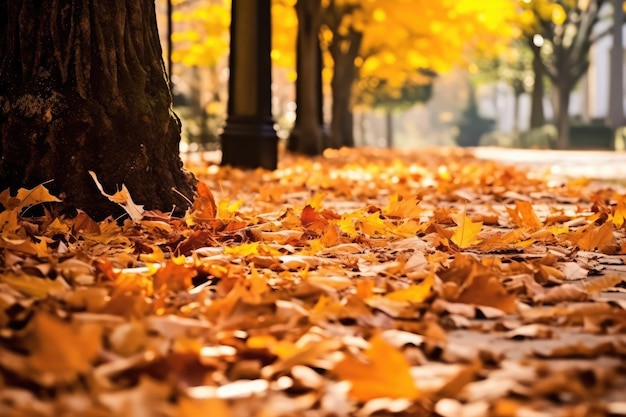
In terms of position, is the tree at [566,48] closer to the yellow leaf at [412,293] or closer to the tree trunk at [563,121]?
the tree trunk at [563,121]

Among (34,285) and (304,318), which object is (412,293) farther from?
(34,285)

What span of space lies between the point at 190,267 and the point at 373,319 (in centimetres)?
87

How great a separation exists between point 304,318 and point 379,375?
0.62 meters

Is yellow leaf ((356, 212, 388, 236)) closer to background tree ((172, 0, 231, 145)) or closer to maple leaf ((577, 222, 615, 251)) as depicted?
maple leaf ((577, 222, 615, 251))

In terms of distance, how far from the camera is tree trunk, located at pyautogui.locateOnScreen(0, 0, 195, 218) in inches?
183

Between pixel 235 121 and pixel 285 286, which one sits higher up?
pixel 235 121

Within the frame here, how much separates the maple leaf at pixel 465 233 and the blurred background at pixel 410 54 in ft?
24.9

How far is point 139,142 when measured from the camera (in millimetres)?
4879

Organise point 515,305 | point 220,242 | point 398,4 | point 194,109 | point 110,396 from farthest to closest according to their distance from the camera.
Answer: point 194,109
point 398,4
point 220,242
point 515,305
point 110,396

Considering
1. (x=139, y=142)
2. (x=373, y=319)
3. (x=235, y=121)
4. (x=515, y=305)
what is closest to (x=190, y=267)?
(x=373, y=319)

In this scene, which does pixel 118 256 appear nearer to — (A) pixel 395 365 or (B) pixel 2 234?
(B) pixel 2 234

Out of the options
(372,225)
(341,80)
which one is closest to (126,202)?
(372,225)

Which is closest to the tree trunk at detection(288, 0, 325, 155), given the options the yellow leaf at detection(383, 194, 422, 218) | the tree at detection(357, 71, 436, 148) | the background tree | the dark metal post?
the dark metal post

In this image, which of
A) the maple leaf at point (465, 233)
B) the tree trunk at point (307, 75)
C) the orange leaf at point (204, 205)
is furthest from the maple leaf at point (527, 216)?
the tree trunk at point (307, 75)
